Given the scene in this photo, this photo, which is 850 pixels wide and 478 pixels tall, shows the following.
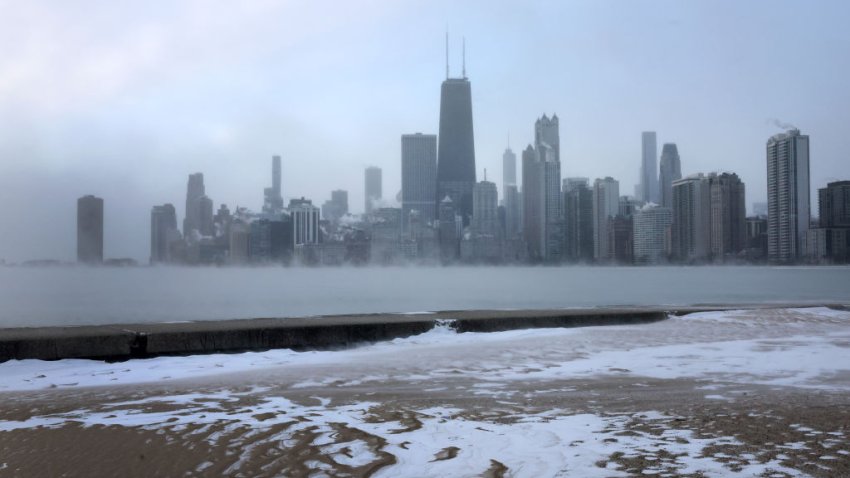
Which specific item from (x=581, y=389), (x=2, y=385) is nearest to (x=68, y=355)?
(x=2, y=385)

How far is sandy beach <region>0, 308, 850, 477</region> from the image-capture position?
470 centimetres

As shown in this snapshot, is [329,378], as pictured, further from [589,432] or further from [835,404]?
[835,404]

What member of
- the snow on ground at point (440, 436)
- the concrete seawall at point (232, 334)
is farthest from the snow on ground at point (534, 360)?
the snow on ground at point (440, 436)

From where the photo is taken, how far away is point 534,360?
10.2m

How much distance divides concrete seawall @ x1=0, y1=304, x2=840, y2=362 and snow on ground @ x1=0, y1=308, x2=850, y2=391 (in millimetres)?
269

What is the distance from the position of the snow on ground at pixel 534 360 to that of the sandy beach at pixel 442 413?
0.05 m

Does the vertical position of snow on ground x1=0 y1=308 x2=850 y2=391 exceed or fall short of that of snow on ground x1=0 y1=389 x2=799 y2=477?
it falls short

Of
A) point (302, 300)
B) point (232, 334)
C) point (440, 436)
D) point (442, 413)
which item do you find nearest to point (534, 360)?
point (442, 413)

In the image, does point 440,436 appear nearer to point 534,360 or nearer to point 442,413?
point 442,413

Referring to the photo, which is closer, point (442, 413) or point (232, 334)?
point (442, 413)

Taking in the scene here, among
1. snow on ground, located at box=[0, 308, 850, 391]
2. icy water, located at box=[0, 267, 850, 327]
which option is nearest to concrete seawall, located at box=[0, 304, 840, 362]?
snow on ground, located at box=[0, 308, 850, 391]

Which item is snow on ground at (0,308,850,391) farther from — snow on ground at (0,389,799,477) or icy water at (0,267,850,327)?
icy water at (0,267,850,327)

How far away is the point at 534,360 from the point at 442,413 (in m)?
4.06

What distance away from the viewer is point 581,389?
7797 millimetres
